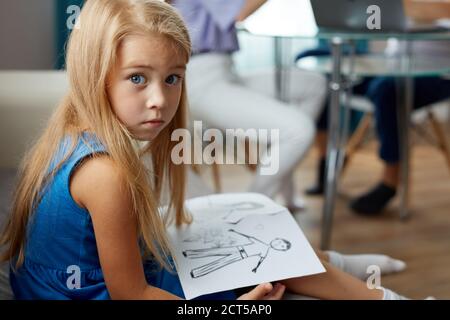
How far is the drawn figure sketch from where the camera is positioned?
0.91 meters

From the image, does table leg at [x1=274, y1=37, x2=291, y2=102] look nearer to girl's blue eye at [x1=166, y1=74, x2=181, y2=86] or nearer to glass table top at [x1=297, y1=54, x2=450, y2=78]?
glass table top at [x1=297, y1=54, x2=450, y2=78]

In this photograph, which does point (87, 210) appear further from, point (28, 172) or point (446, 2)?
point (446, 2)

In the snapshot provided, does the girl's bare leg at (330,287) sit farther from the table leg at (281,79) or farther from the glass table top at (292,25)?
the table leg at (281,79)

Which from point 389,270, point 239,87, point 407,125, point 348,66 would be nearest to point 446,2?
point 348,66

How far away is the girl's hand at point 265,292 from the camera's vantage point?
0.89 meters

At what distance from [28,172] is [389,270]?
2.50ft

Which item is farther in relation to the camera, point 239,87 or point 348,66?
Answer: point 348,66

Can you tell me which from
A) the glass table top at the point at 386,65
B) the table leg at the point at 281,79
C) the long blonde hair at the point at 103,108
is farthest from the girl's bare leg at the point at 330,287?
the table leg at the point at 281,79

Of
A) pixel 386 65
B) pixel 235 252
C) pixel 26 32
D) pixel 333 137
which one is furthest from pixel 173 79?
pixel 386 65

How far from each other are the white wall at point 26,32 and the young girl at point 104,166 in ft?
0.71

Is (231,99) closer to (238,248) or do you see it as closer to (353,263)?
(353,263)

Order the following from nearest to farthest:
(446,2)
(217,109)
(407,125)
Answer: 1. (217,109)
2. (446,2)
3. (407,125)

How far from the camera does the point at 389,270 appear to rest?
1380mm

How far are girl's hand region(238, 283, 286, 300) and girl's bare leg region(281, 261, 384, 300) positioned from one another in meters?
0.05
